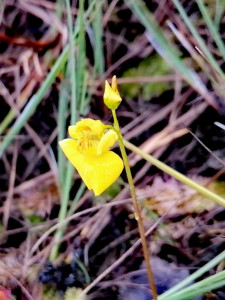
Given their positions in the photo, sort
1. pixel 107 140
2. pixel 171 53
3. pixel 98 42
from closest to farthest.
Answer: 1. pixel 107 140
2. pixel 171 53
3. pixel 98 42

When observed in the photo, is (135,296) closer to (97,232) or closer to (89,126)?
(97,232)

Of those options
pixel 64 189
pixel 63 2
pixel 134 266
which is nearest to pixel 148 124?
pixel 64 189

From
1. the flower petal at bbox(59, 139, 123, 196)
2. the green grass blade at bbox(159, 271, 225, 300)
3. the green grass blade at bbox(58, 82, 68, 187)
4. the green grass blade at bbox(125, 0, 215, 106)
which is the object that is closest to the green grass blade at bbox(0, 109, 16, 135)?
the green grass blade at bbox(58, 82, 68, 187)

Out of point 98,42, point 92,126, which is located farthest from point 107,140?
point 98,42

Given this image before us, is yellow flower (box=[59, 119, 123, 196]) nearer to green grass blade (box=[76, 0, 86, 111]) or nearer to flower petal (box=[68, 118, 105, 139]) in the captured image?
flower petal (box=[68, 118, 105, 139])

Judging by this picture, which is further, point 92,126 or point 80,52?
point 80,52

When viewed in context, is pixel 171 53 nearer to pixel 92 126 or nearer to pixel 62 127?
pixel 62 127

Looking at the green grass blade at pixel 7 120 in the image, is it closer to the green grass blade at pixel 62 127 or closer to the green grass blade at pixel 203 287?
the green grass blade at pixel 62 127
